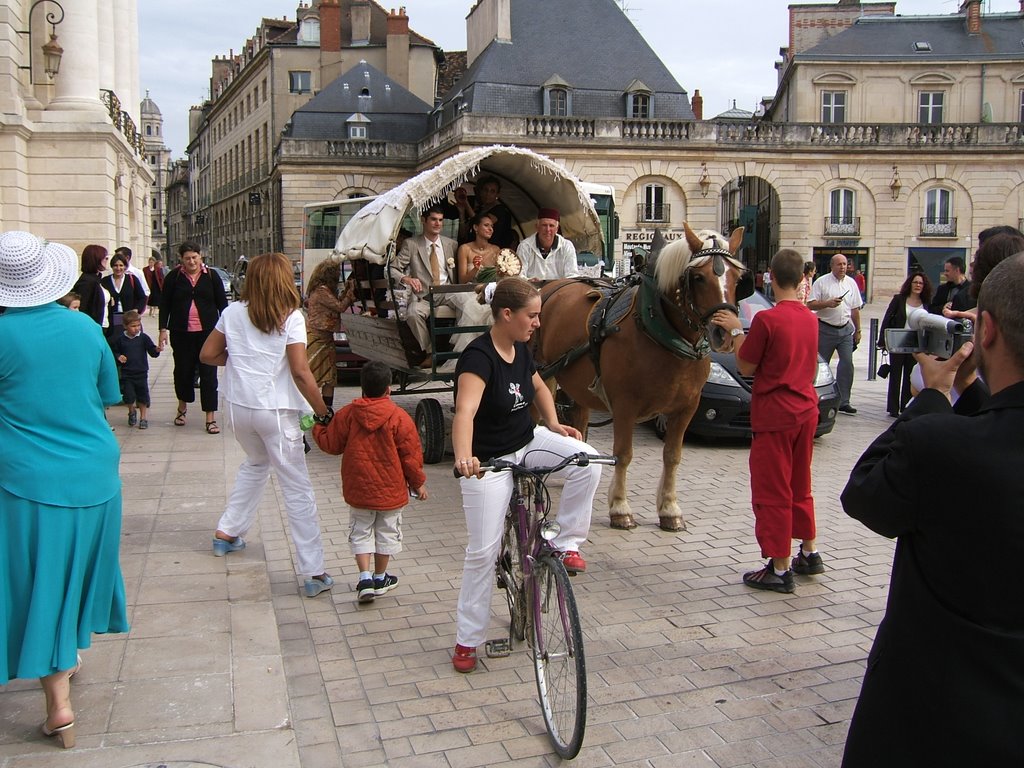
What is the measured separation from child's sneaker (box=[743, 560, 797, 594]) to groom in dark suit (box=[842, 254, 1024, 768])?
11.9ft

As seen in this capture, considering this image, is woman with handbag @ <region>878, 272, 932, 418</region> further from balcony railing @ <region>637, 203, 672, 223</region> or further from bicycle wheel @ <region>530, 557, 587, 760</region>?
balcony railing @ <region>637, 203, 672, 223</region>

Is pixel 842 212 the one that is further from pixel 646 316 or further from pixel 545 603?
pixel 545 603

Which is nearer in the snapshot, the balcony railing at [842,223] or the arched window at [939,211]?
the arched window at [939,211]

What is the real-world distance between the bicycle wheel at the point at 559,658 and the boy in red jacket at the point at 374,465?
151cm

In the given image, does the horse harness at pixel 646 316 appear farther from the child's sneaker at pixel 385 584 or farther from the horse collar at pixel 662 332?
the child's sneaker at pixel 385 584

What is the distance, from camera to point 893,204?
41969 mm

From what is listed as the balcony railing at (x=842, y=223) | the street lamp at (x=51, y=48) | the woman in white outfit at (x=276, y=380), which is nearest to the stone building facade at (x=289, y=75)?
the balcony railing at (x=842, y=223)

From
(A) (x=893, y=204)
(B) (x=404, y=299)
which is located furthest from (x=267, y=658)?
(A) (x=893, y=204)

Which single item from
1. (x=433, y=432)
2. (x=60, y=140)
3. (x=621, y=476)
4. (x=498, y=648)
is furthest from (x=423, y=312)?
(x=60, y=140)

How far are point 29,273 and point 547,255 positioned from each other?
6.08m

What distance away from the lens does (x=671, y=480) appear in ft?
23.4

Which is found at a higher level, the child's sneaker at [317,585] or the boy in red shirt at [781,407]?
the boy in red shirt at [781,407]

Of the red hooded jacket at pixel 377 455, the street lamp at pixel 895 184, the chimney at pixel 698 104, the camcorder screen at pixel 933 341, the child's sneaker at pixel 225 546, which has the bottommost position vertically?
the child's sneaker at pixel 225 546

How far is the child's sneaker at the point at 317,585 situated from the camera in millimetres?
5676
